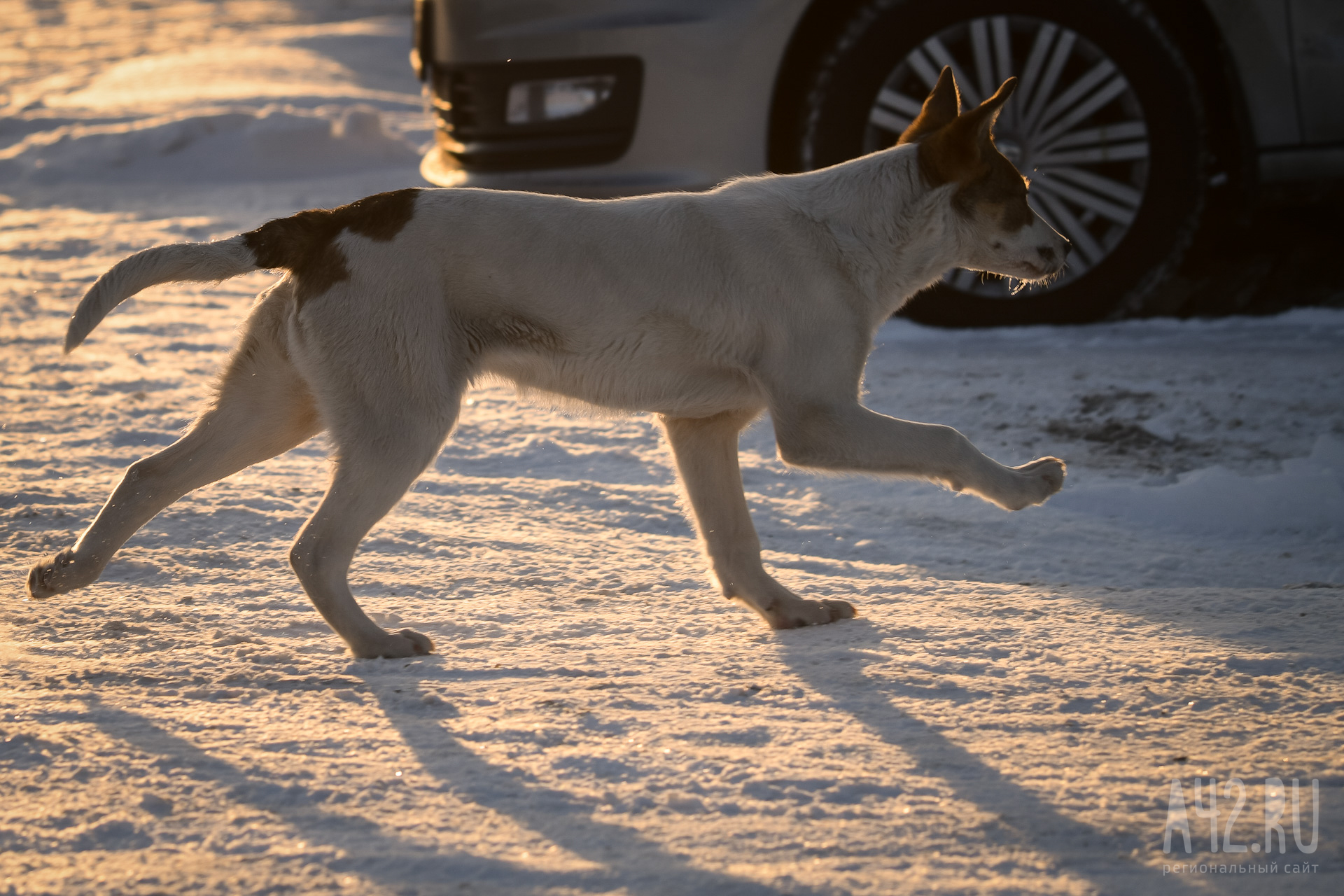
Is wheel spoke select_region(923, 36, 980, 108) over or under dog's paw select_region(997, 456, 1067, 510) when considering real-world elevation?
over

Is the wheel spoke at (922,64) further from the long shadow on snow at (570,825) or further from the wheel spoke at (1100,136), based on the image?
the long shadow on snow at (570,825)

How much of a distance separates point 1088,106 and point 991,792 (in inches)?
164

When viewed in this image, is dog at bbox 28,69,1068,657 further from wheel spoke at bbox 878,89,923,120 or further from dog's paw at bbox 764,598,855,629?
wheel spoke at bbox 878,89,923,120

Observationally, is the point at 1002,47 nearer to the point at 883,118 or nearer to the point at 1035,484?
the point at 883,118

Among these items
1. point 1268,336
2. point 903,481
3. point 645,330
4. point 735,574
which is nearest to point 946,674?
point 735,574

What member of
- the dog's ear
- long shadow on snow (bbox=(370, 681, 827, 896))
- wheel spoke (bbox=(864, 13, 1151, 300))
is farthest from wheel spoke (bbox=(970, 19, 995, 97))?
long shadow on snow (bbox=(370, 681, 827, 896))

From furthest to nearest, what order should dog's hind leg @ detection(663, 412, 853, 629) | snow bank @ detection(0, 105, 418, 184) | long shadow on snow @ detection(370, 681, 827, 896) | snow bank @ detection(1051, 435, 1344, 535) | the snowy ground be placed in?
snow bank @ detection(0, 105, 418, 184) < snow bank @ detection(1051, 435, 1344, 535) < dog's hind leg @ detection(663, 412, 853, 629) < the snowy ground < long shadow on snow @ detection(370, 681, 827, 896)

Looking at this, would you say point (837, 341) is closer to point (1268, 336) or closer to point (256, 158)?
point (1268, 336)

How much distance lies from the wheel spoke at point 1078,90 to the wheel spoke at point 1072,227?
308 millimetres

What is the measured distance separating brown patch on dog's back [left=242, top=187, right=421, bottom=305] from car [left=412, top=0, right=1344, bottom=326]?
266 centimetres

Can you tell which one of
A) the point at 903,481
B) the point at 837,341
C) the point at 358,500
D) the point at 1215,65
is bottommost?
the point at 903,481

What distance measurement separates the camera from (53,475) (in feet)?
15.6

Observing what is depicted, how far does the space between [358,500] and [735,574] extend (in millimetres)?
1051

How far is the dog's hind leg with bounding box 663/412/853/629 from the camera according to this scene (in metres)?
3.68
